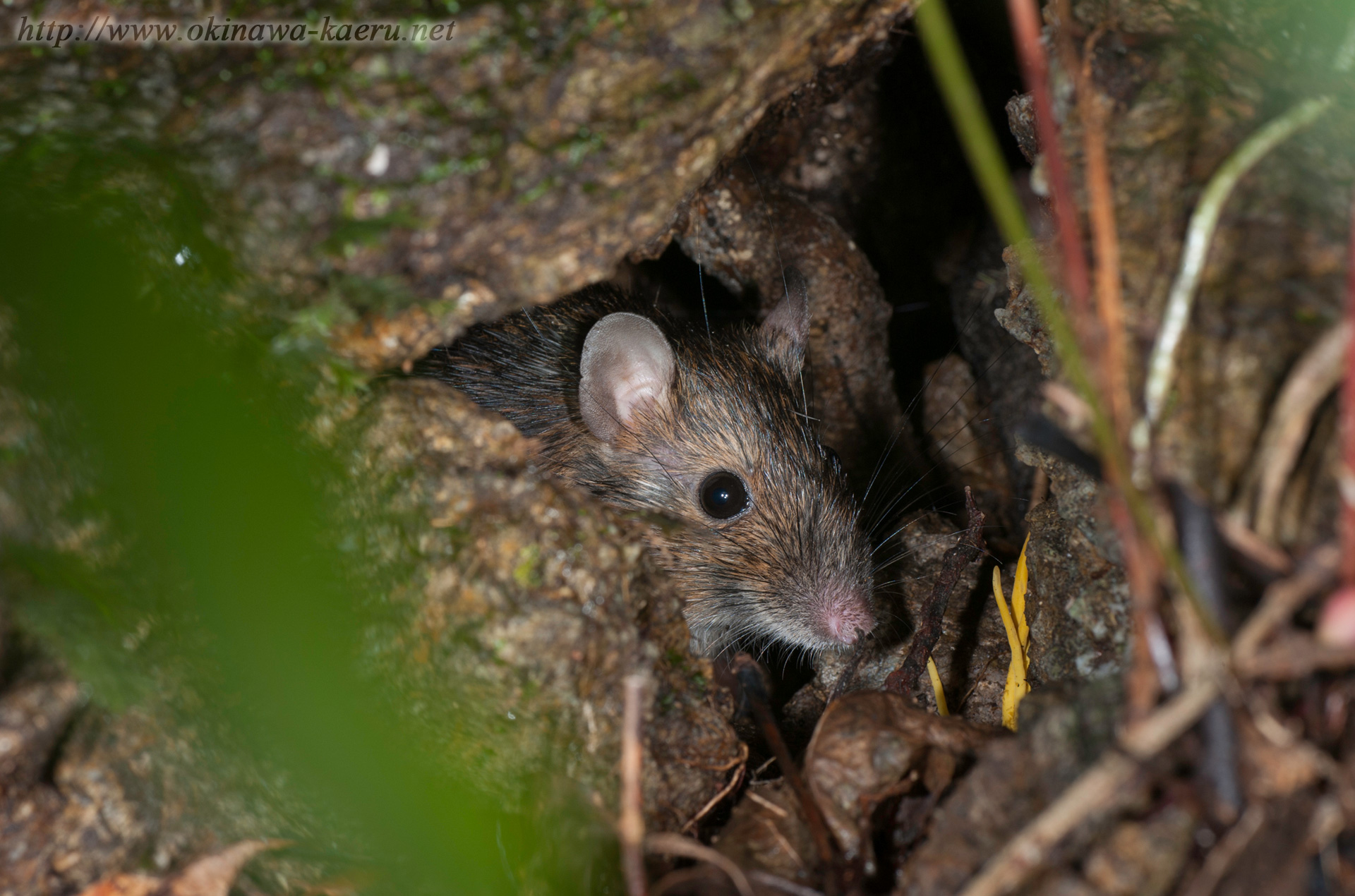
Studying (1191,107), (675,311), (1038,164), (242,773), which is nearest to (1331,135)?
(1191,107)

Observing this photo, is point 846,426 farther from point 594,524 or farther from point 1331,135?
point 1331,135

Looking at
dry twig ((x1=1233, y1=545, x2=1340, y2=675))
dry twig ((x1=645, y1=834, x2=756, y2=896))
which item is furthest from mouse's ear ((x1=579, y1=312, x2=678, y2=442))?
dry twig ((x1=1233, y1=545, x2=1340, y2=675))

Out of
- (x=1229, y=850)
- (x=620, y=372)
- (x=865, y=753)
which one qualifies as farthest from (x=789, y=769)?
(x=620, y=372)

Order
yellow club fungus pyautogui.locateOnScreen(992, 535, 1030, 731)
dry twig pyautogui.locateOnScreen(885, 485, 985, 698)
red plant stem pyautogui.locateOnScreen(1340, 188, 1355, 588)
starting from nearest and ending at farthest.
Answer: red plant stem pyautogui.locateOnScreen(1340, 188, 1355, 588) → yellow club fungus pyautogui.locateOnScreen(992, 535, 1030, 731) → dry twig pyautogui.locateOnScreen(885, 485, 985, 698)

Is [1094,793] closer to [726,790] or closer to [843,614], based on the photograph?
[726,790]

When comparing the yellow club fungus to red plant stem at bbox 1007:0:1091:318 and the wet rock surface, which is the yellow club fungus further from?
red plant stem at bbox 1007:0:1091:318

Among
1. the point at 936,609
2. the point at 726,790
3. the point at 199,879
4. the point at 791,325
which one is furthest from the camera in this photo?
the point at 791,325

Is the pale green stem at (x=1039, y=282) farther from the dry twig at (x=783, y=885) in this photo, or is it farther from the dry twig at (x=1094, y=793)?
the dry twig at (x=783, y=885)
